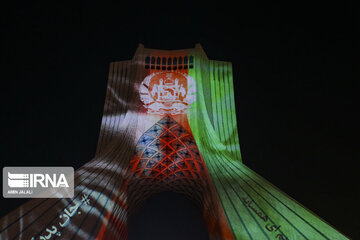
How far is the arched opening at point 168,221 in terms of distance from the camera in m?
16.3

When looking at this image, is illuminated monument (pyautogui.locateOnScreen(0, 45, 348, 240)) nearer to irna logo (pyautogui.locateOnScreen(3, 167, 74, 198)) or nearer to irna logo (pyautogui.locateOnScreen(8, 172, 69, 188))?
irna logo (pyautogui.locateOnScreen(3, 167, 74, 198))

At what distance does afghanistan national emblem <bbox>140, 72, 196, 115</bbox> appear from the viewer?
1135 centimetres

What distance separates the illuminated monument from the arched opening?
2.76m

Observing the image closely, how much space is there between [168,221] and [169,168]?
5749mm

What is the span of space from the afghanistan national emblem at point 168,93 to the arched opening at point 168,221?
7112mm

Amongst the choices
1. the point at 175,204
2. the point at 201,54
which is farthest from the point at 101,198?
the point at 175,204

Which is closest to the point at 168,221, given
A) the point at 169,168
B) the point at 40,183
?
the point at 169,168

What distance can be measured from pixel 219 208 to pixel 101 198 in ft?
11.2

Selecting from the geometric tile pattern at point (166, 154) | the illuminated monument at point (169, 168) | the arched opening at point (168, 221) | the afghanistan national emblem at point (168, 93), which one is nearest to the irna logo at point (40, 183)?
the illuminated monument at point (169, 168)

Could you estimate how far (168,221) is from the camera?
→ 665 inches

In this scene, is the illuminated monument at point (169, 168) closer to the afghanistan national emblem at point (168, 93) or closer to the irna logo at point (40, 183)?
the afghanistan national emblem at point (168, 93)

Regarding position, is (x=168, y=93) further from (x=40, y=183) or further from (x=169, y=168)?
(x=40, y=183)

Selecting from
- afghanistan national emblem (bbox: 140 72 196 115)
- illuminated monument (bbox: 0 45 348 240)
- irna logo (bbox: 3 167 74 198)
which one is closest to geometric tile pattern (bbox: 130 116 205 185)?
illuminated monument (bbox: 0 45 348 240)

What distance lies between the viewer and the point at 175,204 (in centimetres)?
1731
